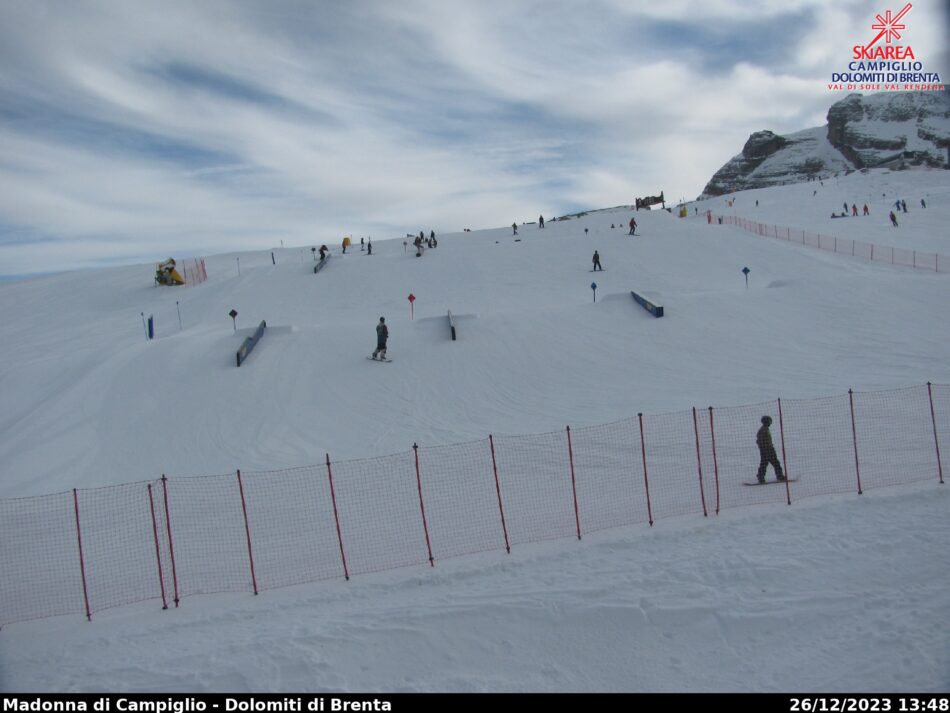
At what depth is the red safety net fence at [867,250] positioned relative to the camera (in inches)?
1131

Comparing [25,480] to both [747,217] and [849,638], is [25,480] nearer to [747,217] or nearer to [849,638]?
[849,638]

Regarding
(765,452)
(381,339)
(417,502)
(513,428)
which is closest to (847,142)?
(381,339)

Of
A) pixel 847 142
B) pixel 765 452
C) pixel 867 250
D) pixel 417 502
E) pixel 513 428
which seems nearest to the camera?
pixel 765 452

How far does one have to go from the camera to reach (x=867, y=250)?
32.6 metres

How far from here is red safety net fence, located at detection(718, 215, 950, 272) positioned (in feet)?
94.3

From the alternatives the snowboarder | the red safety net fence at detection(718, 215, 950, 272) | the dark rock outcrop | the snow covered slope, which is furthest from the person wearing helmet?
the dark rock outcrop

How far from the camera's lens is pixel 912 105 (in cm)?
12256

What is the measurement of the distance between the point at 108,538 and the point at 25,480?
4530 millimetres

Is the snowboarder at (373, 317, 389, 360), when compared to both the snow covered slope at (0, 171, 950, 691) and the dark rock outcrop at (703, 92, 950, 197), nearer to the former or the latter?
the snow covered slope at (0, 171, 950, 691)

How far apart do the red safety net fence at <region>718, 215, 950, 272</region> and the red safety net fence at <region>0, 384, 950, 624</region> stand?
18.4 metres

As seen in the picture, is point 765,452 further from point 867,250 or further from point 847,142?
point 847,142

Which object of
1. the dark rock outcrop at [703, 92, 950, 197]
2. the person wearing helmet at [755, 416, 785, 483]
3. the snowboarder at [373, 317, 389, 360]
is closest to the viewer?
the person wearing helmet at [755, 416, 785, 483]

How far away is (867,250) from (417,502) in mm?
31875

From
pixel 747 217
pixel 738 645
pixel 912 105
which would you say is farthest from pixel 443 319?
pixel 912 105
